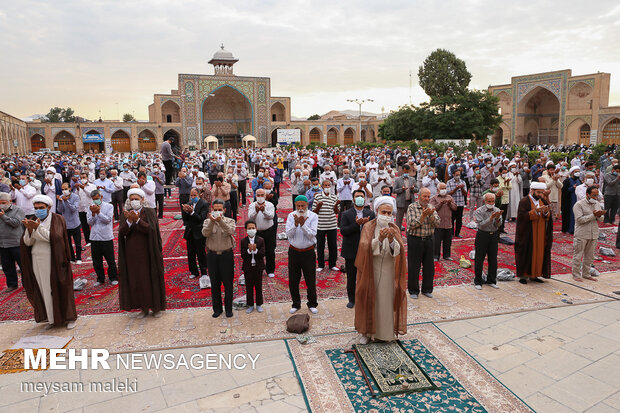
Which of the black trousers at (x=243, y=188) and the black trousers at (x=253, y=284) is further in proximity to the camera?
the black trousers at (x=243, y=188)

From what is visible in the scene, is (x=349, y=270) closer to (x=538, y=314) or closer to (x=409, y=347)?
(x=409, y=347)

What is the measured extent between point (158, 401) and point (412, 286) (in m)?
3.25

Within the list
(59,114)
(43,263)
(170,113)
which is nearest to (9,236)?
(43,263)

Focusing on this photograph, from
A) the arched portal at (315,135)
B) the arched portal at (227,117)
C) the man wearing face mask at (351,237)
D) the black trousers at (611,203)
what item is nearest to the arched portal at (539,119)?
the arched portal at (315,135)

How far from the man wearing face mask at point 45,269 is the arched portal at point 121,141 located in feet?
129

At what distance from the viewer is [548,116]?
123ft

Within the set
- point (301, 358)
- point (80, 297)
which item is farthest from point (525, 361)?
point (80, 297)

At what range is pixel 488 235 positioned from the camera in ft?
17.8

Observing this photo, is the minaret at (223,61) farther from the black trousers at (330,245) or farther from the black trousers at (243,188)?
the black trousers at (330,245)

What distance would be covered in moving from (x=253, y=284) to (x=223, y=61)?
42164mm

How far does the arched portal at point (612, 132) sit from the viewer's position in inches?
1246

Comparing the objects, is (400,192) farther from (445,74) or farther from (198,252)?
(445,74)

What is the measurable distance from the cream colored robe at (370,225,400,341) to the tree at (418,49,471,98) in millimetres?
30193

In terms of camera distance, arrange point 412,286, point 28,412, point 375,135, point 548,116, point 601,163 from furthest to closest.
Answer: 1. point 375,135
2. point 548,116
3. point 601,163
4. point 412,286
5. point 28,412
